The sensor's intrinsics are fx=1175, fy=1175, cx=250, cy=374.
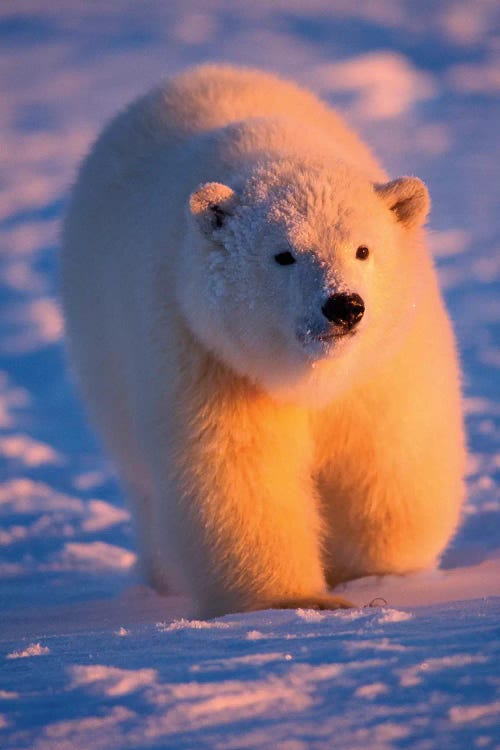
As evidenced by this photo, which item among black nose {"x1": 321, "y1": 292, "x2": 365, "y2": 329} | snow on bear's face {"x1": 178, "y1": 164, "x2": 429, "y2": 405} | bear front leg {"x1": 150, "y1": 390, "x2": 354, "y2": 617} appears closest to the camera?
black nose {"x1": 321, "y1": 292, "x2": 365, "y2": 329}

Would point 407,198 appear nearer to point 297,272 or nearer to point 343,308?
point 297,272

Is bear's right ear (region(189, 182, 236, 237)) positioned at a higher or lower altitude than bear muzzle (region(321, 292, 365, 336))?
higher

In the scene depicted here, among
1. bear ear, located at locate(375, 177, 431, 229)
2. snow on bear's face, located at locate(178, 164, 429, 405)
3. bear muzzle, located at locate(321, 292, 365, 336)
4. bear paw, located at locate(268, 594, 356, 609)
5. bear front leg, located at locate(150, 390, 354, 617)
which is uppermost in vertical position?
bear ear, located at locate(375, 177, 431, 229)

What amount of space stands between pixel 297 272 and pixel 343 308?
0.97 feet

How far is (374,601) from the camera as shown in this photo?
4.81 metres

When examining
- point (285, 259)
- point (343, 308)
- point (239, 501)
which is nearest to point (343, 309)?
point (343, 308)

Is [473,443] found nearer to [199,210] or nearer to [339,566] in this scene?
[339,566]

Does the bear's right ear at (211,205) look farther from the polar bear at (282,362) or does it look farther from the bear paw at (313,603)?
the bear paw at (313,603)

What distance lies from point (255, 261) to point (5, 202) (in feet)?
43.9

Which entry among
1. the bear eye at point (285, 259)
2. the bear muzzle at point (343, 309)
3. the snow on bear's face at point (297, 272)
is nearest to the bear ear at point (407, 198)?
the snow on bear's face at point (297, 272)

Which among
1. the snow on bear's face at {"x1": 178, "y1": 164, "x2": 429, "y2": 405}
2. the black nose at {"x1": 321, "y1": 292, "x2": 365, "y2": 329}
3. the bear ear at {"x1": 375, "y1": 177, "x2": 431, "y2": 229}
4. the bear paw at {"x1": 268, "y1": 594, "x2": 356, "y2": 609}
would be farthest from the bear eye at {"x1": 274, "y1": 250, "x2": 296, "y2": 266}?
the bear paw at {"x1": 268, "y1": 594, "x2": 356, "y2": 609}

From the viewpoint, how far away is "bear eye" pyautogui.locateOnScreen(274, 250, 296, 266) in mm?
4473

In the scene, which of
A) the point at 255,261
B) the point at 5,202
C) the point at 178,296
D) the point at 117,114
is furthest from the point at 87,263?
the point at 5,202

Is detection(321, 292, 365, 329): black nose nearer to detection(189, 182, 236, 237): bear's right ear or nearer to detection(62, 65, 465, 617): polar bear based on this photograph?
detection(62, 65, 465, 617): polar bear
